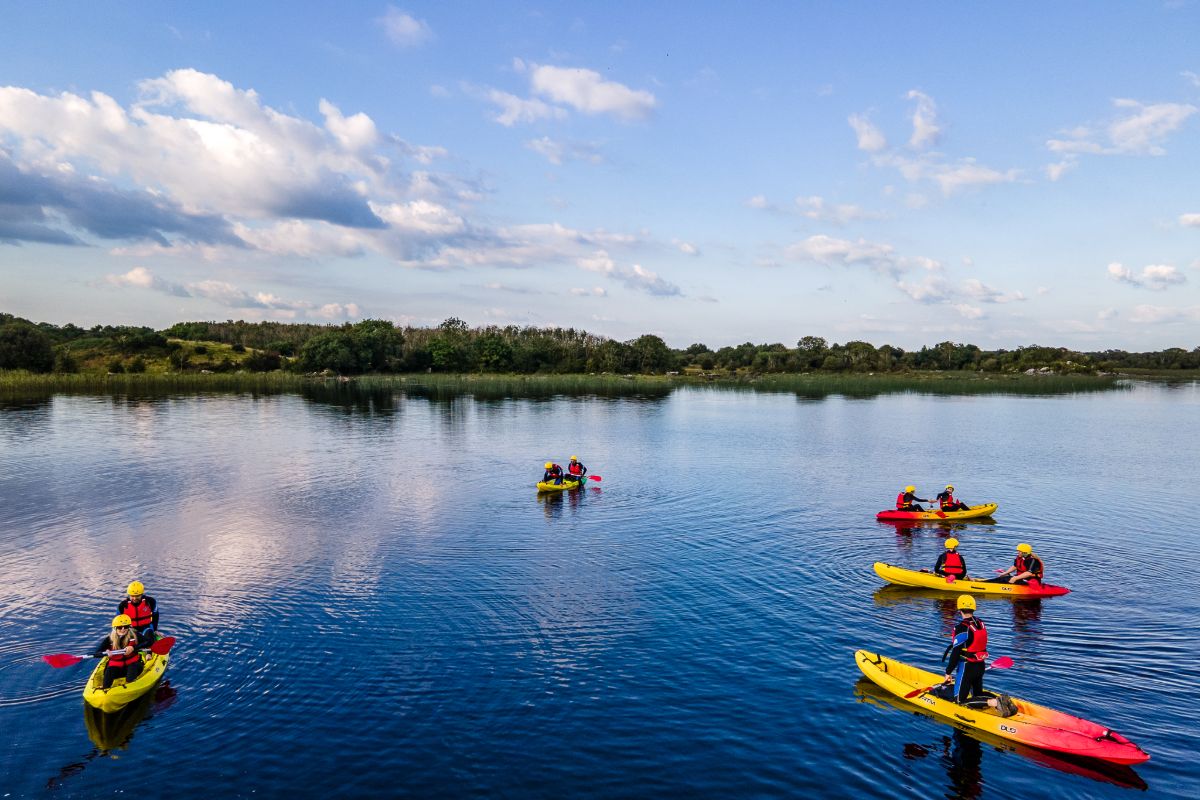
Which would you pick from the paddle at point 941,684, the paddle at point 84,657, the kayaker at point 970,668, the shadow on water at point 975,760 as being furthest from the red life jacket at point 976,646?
→ the paddle at point 84,657

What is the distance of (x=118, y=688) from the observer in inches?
669

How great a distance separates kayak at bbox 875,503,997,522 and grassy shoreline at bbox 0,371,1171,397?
318ft

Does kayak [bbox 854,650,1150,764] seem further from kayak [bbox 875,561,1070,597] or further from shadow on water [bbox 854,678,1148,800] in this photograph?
kayak [bbox 875,561,1070,597]

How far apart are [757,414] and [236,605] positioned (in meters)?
85.6

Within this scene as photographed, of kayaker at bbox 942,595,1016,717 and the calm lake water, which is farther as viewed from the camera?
kayaker at bbox 942,595,1016,717

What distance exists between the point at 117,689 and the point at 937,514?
36.7 metres

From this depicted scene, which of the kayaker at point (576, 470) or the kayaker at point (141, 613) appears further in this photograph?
the kayaker at point (576, 470)

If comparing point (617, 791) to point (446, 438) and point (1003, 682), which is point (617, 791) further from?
point (446, 438)

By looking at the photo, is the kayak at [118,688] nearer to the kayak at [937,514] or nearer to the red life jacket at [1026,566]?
the red life jacket at [1026,566]

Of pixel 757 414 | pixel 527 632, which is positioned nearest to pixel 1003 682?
pixel 527 632

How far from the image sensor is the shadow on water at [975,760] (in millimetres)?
14844

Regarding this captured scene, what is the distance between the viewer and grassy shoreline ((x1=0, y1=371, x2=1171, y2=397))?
124m

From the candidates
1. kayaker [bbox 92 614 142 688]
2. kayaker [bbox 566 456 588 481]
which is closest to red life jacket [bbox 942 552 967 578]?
kayaker [bbox 566 456 588 481]

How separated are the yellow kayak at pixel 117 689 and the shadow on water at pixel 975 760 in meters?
18.5
